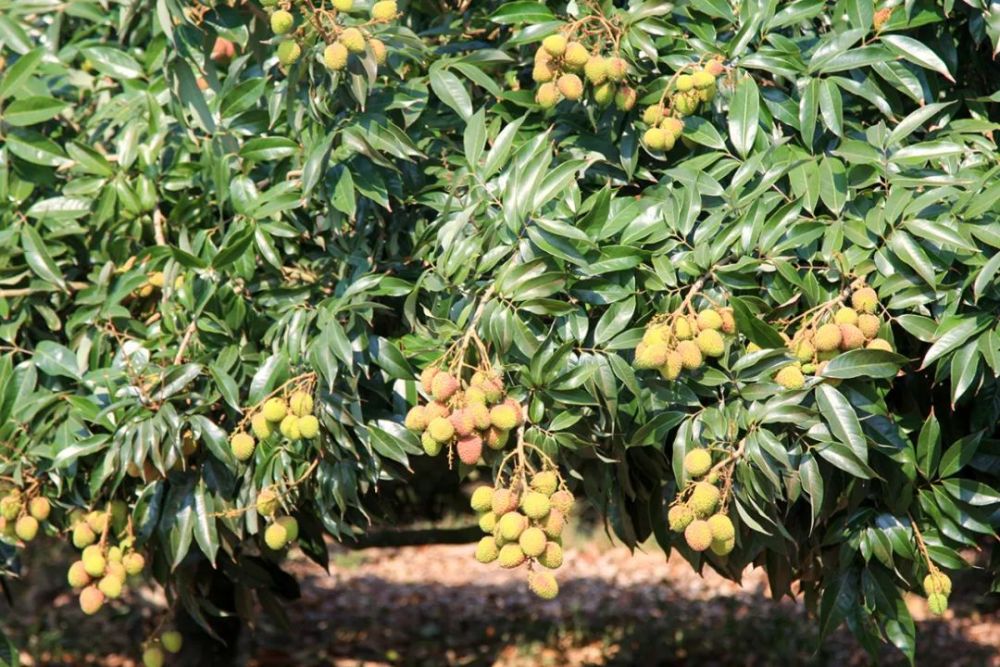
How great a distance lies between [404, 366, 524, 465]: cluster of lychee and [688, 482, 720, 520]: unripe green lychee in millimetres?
340

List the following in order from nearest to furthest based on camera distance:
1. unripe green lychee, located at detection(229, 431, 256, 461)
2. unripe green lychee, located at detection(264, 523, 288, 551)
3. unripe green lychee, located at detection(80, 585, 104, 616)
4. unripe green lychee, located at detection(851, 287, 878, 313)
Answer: unripe green lychee, located at detection(851, 287, 878, 313) → unripe green lychee, located at detection(229, 431, 256, 461) → unripe green lychee, located at detection(264, 523, 288, 551) → unripe green lychee, located at detection(80, 585, 104, 616)

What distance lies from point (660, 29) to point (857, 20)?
1.29 ft

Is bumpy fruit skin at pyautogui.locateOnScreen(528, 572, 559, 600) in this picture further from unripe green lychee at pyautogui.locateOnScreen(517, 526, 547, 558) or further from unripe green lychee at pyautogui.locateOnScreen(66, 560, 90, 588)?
unripe green lychee at pyautogui.locateOnScreen(66, 560, 90, 588)

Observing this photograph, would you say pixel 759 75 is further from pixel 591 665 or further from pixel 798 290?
pixel 591 665

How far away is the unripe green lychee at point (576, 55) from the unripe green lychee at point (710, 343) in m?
0.58

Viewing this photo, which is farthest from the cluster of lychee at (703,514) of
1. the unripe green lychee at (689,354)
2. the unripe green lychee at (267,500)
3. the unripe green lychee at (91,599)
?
the unripe green lychee at (91,599)

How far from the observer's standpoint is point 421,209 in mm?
2564

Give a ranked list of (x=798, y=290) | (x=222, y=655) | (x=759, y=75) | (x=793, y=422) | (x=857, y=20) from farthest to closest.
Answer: (x=222, y=655)
(x=759, y=75)
(x=857, y=20)
(x=798, y=290)
(x=793, y=422)

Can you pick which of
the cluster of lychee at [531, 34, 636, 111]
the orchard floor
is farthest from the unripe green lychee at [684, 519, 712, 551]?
the orchard floor

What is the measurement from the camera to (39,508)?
2.54 meters

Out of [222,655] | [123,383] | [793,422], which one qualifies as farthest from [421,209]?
[222,655]

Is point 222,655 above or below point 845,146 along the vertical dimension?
below

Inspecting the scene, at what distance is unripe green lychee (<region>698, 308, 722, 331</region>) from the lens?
200cm

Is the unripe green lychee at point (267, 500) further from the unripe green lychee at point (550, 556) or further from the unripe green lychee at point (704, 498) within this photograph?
the unripe green lychee at point (704, 498)
